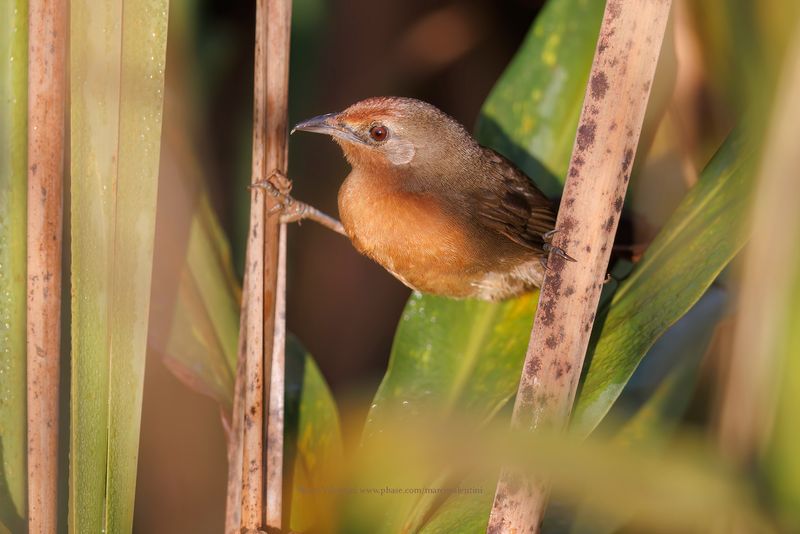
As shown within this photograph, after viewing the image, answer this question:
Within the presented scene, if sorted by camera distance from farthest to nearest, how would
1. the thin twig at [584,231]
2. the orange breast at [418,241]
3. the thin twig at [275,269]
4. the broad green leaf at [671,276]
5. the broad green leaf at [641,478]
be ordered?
the orange breast at [418,241] < the thin twig at [275,269] < the broad green leaf at [671,276] < the thin twig at [584,231] < the broad green leaf at [641,478]

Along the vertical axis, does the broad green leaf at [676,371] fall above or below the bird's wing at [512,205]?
below

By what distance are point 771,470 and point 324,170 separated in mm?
2537

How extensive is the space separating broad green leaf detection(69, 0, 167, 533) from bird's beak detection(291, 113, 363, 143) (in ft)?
2.68

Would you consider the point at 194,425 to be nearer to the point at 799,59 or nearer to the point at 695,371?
the point at 695,371

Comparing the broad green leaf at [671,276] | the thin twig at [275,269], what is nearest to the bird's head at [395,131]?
the thin twig at [275,269]

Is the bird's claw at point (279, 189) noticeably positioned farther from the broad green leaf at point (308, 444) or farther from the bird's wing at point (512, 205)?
the bird's wing at point (512, 205)

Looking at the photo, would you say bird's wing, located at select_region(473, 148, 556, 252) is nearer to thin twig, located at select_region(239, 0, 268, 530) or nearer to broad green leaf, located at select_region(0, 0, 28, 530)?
thin twig, located at select_region(239, 0, 268, 530)

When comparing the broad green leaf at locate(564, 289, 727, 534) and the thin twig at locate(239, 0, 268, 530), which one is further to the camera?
the broad green leaf at locate(564, 289, 727, 534)

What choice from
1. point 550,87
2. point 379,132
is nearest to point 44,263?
point 379,132

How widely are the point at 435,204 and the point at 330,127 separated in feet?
1.24

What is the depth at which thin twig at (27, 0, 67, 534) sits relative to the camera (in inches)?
65.2

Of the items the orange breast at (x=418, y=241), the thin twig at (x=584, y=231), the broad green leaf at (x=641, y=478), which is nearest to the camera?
the broad green leaf at (x=641, y=478)

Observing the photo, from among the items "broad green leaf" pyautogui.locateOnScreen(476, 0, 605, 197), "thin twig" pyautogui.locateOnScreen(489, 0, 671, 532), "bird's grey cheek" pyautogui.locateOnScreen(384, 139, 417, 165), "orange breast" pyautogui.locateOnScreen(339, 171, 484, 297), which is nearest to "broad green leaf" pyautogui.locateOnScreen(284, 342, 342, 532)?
"orange breast" pyautogui.locateOnScreen(339, 171, 484, 297)

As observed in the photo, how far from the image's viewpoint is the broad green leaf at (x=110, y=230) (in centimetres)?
156
